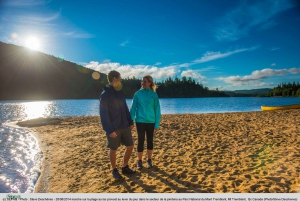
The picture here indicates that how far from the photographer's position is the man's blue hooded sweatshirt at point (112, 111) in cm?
409

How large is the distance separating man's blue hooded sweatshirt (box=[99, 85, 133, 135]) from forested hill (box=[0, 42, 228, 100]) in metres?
112

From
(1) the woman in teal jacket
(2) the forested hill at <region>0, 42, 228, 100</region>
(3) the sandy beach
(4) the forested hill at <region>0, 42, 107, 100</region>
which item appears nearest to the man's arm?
(1) the woman in teal jacket

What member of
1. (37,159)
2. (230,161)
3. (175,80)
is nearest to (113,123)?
(230,161)

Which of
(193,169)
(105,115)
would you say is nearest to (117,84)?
(105,115)

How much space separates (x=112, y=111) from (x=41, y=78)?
144 m

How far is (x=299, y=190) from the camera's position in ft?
12.0

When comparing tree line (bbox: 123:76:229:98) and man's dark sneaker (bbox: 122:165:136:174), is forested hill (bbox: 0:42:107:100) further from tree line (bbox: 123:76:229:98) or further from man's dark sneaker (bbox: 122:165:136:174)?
man's dark sneaker (bbox: 122:165:136:174)

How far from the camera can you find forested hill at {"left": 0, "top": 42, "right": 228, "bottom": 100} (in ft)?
386

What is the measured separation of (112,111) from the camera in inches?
167

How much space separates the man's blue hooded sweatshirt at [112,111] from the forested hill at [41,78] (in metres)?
112

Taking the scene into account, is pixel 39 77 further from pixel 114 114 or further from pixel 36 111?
pixel 114 114

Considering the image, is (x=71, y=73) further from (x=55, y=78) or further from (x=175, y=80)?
(x=175, y=80)

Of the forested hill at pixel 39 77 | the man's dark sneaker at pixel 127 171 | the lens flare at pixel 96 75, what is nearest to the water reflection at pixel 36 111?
the man's dark sneaker at pixel 127 171

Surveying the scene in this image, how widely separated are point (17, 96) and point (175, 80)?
411 feet
